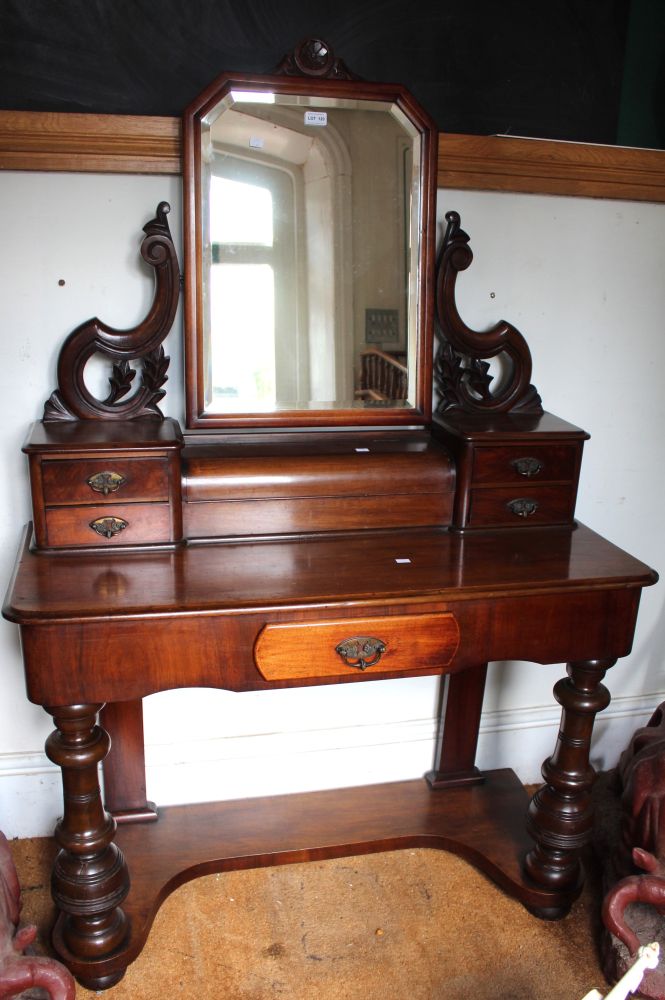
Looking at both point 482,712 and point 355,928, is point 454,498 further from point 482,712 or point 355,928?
point 355,928

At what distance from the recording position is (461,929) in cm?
215

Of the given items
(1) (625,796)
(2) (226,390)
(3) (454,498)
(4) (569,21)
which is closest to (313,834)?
(1) (625,796)

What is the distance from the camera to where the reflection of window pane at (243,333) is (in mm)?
1973

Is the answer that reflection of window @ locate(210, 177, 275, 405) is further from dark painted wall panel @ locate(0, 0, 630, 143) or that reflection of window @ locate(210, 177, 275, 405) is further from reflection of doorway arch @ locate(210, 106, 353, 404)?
dark painted wall panel @ locate(0, 0, 630, 143)

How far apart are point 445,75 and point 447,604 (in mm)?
1253

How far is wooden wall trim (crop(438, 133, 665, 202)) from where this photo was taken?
2113 millimetres

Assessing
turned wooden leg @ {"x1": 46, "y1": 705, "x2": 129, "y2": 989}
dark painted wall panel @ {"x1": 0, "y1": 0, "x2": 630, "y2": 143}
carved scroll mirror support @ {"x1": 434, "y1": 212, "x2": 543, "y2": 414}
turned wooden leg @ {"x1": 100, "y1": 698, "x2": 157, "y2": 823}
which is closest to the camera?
turned wooden leg @ {"x1": 46, "y1": 705, "x2": 129, "y2": 989}

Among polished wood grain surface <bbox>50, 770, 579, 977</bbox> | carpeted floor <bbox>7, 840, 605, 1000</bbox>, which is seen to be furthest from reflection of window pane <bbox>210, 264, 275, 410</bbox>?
carpeted floor <bbox>7, 840, 605, 1000</bbox>

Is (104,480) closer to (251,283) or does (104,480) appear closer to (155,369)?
(155,369)

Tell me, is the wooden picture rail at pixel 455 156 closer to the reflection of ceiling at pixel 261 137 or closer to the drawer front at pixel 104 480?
the reflection of ceiling at pixel 261 137

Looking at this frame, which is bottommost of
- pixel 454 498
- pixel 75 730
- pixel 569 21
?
pixel 75 730

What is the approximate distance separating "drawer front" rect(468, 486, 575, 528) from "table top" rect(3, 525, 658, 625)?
4 centimetres

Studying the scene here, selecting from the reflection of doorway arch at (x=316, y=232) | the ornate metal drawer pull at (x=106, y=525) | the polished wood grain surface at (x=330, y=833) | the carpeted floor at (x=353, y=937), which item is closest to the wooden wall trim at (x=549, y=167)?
the reflection of doorway arch at (x=316, y=232)

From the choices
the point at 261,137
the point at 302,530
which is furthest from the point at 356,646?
the point at 261,137
